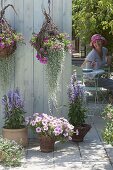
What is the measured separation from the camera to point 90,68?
28.5 ft

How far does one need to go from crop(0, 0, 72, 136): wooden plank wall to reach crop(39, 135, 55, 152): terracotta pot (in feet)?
2.51

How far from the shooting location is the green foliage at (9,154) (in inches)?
210

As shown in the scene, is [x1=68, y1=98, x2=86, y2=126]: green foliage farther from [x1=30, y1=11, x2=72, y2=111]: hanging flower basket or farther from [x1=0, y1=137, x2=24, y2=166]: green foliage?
[x1=0, y1=137, x2=24, y2=166]: green foliage

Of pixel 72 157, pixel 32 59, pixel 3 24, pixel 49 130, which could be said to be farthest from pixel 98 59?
pixel 72 157

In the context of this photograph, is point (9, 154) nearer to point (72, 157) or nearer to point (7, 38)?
point (72, 157)

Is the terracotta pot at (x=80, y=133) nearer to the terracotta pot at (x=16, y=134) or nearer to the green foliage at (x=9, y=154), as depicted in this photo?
the terracotta pot at (x=16, y=134)

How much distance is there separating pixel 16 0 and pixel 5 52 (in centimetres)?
90

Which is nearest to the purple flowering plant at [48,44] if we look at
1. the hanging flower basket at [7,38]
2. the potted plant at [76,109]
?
the hanging flower basket at [7,38]

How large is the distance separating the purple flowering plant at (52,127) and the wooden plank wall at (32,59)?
0.60 m

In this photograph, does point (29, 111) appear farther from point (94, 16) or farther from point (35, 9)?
point (94, 16)

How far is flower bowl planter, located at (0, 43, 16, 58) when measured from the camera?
5897 mm

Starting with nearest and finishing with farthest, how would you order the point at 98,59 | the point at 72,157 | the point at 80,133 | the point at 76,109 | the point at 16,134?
1. the point at 72,157
2. the point at 16,134
3. the point at 80,133
4. the point at 76,109
5. the point at 98,59

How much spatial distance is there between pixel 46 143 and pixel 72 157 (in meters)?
0.42

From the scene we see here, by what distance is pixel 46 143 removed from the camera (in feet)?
19.3
